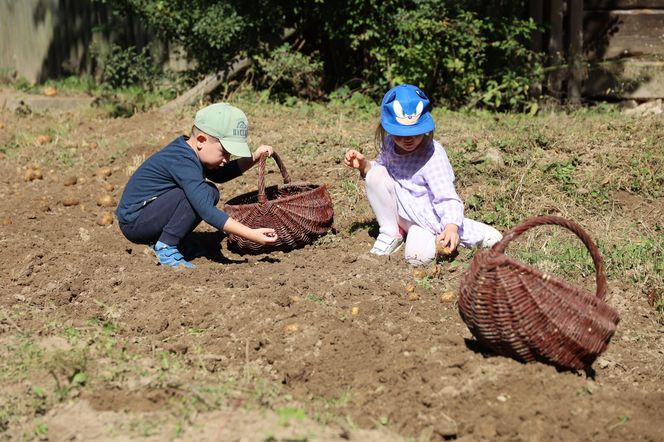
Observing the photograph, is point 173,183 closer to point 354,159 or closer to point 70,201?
point 354,159

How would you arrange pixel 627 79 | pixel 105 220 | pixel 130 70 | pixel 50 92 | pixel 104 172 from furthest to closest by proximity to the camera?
pixel 50 92
pixel 130 70
pixel 627 79
pixel 104 172
pixel 105 220

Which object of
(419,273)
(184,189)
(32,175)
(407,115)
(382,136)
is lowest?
(32,175)

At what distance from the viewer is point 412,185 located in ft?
18.3

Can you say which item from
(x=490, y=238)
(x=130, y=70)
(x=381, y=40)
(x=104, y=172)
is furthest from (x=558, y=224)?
(x=130, y=70)

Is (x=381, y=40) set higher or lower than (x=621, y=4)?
lower

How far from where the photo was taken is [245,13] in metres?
9.34

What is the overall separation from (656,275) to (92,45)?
8759mm

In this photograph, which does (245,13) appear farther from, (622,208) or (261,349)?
(261,349)

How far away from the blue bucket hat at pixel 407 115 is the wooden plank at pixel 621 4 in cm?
506

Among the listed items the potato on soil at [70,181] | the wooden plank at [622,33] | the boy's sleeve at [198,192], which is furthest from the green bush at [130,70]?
the boy's sleeve at [198,192]

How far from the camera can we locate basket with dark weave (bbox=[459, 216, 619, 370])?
3.72 meters

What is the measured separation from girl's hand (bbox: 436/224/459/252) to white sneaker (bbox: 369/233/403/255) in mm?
607

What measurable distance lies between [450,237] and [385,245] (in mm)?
722

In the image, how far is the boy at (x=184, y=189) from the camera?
532cm
